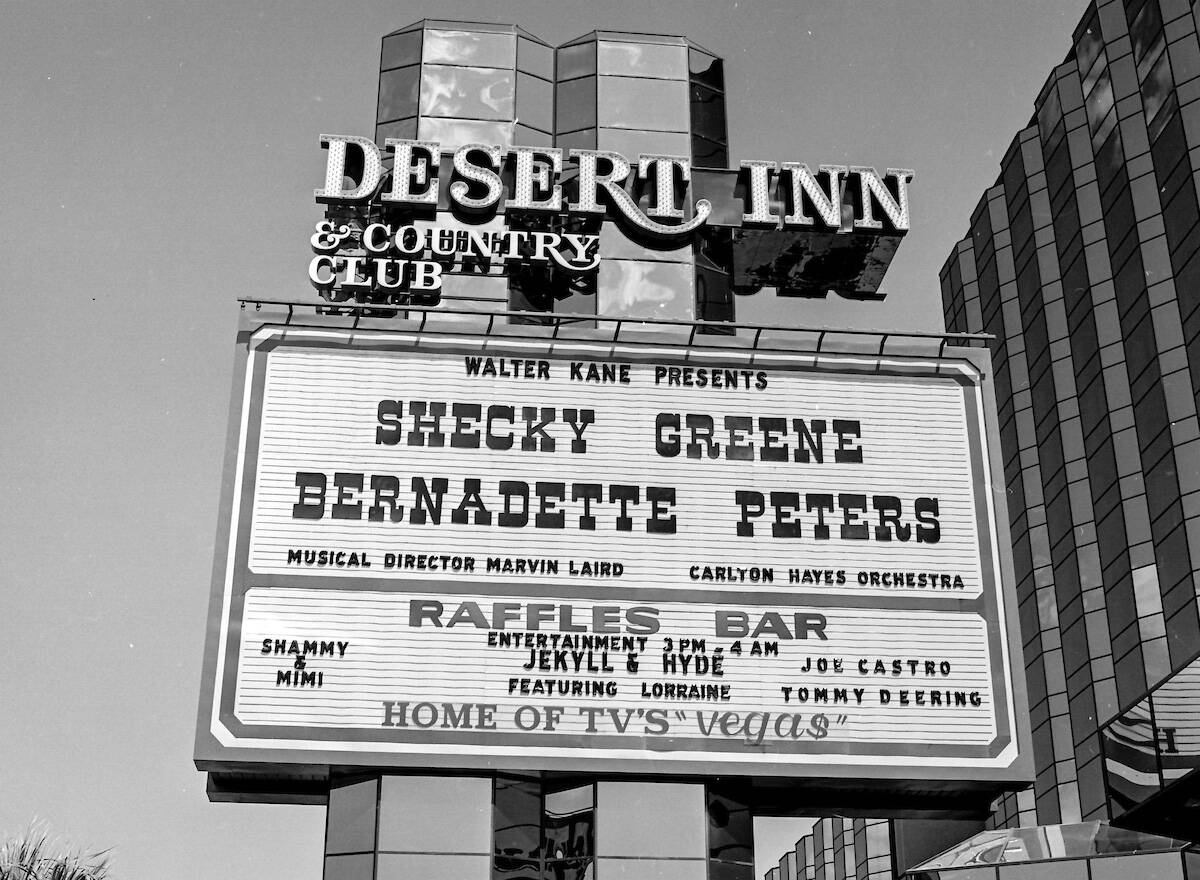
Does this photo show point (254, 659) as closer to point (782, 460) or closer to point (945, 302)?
point (782, 460)

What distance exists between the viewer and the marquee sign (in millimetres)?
17828

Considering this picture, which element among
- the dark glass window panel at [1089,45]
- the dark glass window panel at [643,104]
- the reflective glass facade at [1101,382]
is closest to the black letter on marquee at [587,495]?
the dark glass window panel at [643,104]

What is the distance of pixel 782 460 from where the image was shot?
65.4ft

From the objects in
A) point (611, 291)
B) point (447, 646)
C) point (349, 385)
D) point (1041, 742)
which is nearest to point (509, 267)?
point (611, 291)

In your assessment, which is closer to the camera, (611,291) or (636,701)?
(636,701)

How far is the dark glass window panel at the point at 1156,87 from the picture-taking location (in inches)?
2124

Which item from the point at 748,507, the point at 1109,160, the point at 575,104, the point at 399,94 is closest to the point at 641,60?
the point at 575,104

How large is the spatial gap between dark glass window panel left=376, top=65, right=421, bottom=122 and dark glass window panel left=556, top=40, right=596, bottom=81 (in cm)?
242

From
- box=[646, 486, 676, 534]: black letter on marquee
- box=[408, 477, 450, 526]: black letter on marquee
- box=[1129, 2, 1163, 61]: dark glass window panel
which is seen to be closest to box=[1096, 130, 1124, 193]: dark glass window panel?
box=[1129, 2, 1163, 61]: dark glass window panel

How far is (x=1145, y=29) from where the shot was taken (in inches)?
2221

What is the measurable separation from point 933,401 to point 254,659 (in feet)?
32.0

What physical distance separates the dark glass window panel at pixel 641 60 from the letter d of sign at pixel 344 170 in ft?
15.3

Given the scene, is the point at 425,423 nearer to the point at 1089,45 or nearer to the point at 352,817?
the point at 352,817

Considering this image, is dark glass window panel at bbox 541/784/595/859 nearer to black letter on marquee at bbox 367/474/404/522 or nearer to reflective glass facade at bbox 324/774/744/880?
reflective glass facade at bbox 324/774/744/880
